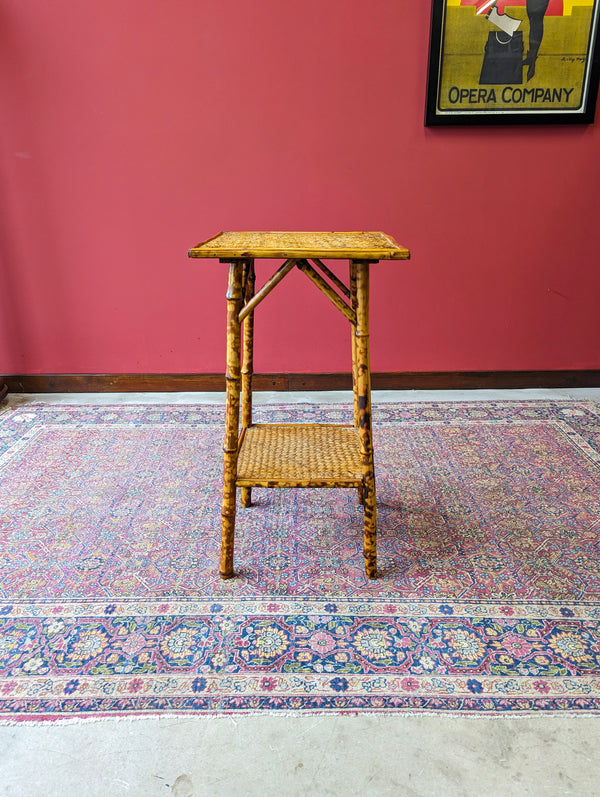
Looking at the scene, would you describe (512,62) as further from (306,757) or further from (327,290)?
(306,757)

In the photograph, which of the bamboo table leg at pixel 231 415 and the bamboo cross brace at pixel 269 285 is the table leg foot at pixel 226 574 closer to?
the bamboo table leg at pixel 231 415

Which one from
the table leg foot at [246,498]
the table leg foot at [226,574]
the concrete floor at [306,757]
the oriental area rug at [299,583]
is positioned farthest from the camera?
the table leg foot at [246,498]

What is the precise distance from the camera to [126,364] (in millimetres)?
3135

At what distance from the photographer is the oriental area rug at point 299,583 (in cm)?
137

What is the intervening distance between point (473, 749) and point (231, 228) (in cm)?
245

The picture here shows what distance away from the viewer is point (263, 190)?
288 centimetres

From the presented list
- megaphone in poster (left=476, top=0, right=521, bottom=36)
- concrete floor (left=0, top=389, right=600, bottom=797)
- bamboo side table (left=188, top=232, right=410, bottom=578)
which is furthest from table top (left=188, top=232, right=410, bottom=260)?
megaphone in poster (left=476, top=0, right=521, bottom=36)

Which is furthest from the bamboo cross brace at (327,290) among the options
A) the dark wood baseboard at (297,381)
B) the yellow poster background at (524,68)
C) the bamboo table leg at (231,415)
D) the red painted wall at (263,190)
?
the yellow poster background at (524,68)

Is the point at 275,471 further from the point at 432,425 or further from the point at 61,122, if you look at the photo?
the point at 61,122

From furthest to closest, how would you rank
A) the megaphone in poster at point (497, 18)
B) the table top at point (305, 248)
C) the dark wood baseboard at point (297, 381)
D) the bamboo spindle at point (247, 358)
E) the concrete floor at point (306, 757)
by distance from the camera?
the dark wood baseboard at point (297, 381) < the megaphone in poster at point (497, 18) < the bamboo spindle at point (247, 358) < the table top at point (305, 248) < the concrete floor at point (306, 757)

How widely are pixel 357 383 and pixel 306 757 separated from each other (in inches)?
37.6

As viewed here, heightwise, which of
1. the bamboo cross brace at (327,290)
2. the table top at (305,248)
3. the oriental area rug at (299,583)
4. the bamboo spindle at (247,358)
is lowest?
the oriental area rug at (299,583)

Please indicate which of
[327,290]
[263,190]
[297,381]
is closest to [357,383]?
[327,290]

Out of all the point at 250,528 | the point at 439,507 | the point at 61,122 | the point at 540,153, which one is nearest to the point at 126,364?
the point at 61,122
